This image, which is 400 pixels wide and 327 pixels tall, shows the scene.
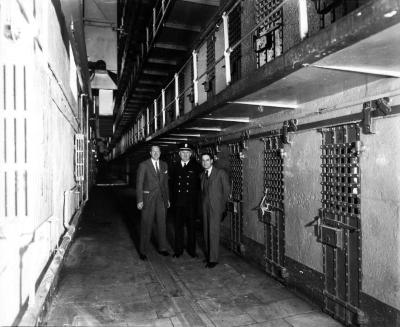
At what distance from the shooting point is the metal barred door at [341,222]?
3604 millimetres

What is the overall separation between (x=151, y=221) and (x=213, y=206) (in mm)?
1374

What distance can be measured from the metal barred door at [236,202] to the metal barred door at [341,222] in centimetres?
253

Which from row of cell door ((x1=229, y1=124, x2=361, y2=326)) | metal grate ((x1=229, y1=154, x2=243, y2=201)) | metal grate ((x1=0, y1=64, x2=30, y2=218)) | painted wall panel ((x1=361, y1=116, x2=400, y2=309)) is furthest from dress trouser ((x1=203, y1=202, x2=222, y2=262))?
metal grate ((x1=0, y1=64, x2=30, y2=218))

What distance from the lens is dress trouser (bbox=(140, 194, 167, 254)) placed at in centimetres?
626

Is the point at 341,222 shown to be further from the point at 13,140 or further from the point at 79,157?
the point at 79,157

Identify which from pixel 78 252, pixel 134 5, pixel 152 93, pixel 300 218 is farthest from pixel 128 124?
pixel 300 218

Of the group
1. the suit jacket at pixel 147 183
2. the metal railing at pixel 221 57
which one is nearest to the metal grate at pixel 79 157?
the suit jacket at pixel 147 183

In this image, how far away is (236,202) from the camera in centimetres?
679

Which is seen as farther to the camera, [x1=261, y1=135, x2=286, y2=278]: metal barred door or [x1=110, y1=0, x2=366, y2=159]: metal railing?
[x1=261, y1=135, x2=286, y2=278]: metal barred door

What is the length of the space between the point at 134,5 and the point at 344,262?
461 inches

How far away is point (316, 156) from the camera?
4281 millimetres

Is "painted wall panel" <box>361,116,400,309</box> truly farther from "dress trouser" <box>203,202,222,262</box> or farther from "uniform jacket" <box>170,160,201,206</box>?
"uniform jacket" <box>170,160,201,206</box>

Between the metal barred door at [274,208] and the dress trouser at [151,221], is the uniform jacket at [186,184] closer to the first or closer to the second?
the dress trouser at [151,221]

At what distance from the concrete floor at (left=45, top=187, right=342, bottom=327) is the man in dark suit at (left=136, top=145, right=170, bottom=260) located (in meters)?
0.40
